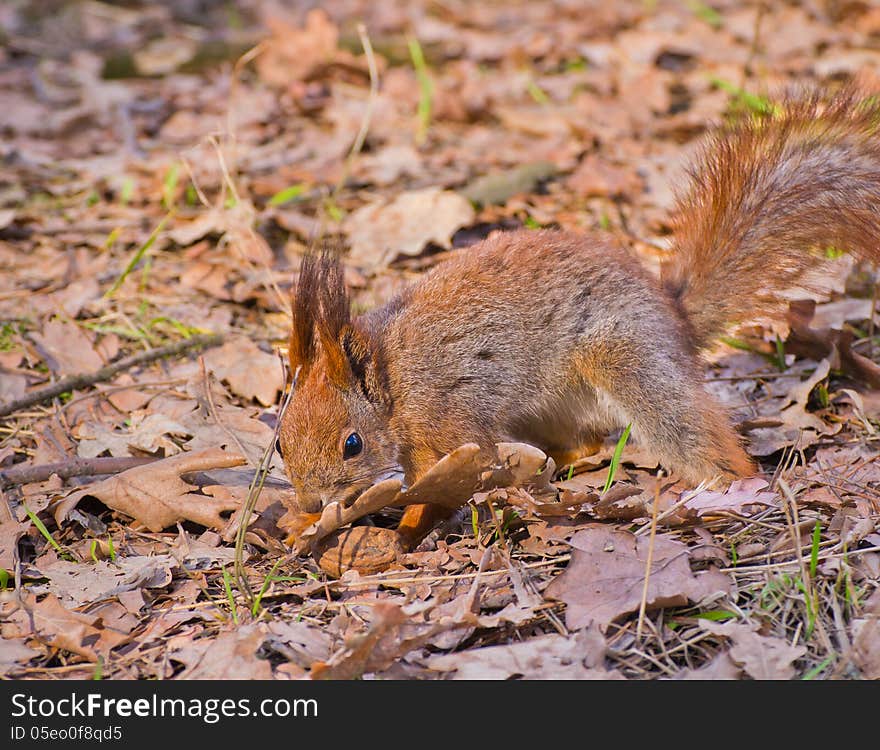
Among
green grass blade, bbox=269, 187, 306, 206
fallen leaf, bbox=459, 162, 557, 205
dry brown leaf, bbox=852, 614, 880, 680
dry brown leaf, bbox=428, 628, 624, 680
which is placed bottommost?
dry brown leaf, bbox=428, 628, 624, 680

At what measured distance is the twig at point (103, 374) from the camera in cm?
430

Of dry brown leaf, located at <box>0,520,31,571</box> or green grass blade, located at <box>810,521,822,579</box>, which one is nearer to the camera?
green grass blade, located at <box>810,521,822,579</box>

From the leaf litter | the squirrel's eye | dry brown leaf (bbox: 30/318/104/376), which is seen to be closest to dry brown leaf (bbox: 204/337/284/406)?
the leaf litter

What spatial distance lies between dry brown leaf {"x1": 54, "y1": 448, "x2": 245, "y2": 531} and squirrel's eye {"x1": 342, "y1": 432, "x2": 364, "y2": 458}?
1.28ft

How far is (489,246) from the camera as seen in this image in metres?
4.25

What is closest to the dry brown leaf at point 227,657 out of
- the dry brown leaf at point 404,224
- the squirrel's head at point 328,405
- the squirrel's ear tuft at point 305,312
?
the squirrel's head at point 328,405

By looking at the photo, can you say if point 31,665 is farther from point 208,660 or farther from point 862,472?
point 862,472

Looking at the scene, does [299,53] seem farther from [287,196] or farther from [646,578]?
[646,578]

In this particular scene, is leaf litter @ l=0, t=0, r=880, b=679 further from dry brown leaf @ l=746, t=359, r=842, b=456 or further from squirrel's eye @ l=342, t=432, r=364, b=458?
squirrel's eye @ l=342, t=432, r=364, b=458

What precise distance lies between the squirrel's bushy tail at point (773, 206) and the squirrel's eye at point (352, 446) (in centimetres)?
154

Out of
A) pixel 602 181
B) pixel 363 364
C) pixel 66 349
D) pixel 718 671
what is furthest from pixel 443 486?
pixel 602 181

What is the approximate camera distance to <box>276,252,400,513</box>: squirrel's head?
3533mm
